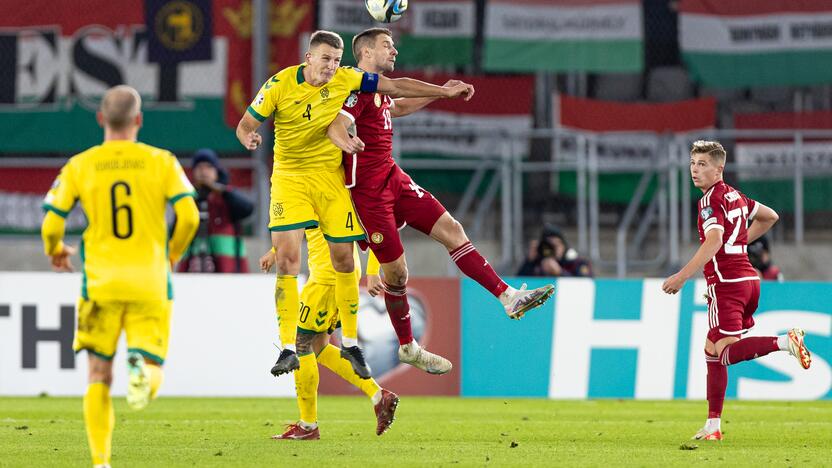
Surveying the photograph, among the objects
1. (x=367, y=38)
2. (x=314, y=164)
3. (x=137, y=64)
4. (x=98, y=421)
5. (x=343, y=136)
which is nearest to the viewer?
(x=98, y=421)

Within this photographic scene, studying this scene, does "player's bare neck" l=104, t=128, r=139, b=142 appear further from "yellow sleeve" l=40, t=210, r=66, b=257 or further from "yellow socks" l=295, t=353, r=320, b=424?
"yellow socks" l=295, t=353, r=320, b=424

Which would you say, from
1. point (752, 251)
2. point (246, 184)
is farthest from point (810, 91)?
point (246, 184)

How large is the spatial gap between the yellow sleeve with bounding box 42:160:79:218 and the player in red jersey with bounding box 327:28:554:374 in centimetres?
290

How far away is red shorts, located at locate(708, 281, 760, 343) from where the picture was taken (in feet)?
33.8

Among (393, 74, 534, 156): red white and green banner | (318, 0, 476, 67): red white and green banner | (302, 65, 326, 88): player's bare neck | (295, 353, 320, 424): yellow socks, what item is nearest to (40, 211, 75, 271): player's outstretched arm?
(295, 353, 320, 424): yellow socks

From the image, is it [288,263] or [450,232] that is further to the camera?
[450,232]

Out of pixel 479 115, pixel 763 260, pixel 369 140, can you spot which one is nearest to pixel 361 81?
pixel 369 140

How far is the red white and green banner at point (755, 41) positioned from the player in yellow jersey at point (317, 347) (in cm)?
1042

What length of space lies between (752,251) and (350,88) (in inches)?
293

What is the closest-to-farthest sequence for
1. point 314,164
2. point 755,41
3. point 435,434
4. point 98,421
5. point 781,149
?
point 98,421 → point 314,164 → point 435,434 → point 781,149 → point 755,41

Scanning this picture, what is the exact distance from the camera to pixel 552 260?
16031 mm

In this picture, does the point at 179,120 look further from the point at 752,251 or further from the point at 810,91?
the point at 810,91

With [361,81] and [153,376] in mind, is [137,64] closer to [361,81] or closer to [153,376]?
[361,81]

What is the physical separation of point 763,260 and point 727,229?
6015mm
